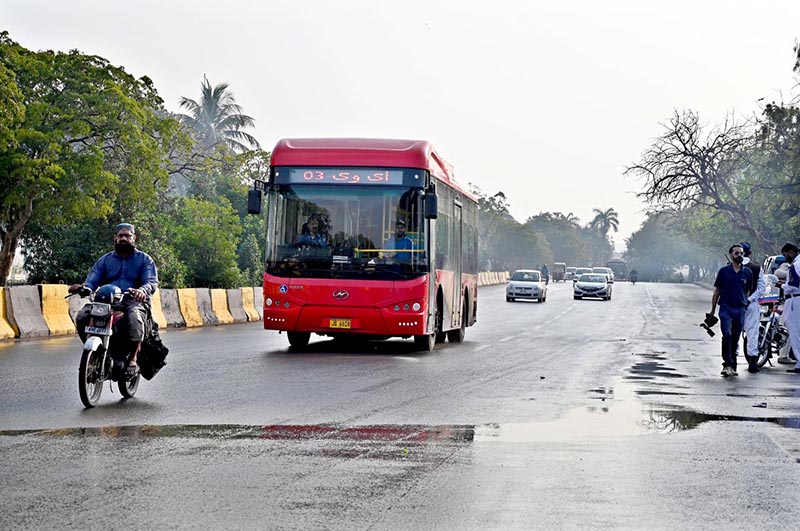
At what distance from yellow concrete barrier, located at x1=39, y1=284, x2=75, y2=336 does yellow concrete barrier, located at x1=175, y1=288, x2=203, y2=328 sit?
5.37 meters

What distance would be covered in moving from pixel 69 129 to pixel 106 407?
25.0 metres

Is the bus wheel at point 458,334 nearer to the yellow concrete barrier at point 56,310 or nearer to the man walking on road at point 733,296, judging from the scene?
the yellow concrete barrier at point 56,310

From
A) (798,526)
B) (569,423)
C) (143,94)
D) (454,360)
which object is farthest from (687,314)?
(798,526)

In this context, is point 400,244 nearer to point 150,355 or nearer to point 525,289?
point 150,355

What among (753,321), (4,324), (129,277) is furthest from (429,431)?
(4,324)

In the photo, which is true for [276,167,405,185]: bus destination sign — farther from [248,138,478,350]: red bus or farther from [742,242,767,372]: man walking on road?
[742,242,767,372]: man walking on road

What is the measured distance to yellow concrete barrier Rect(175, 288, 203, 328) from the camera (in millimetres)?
30169

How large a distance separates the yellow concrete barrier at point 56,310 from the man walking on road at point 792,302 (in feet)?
43.2

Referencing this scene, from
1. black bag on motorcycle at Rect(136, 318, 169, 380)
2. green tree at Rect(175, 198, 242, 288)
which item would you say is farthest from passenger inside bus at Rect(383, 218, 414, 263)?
green tree at Rect(175, 198, 242, 288)

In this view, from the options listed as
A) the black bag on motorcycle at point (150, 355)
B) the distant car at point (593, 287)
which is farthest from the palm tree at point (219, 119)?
the black bag on motorcycle at point (150, 355)

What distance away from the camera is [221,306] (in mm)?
33094

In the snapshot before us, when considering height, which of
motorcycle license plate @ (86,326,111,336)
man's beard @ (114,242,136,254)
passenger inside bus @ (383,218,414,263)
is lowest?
motorcycle license plate @ (86,326,111,336)

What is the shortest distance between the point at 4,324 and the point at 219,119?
66252 millimetres

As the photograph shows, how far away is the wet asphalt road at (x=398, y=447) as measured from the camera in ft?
22.2
